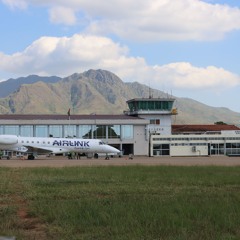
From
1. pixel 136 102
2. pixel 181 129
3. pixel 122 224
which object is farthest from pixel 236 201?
pixel 181 129

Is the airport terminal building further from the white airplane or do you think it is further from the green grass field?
the green grass field

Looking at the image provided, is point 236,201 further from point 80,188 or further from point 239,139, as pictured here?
point 239,139

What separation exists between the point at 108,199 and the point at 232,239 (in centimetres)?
787

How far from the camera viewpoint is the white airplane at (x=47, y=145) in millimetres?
76562

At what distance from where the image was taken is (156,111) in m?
124

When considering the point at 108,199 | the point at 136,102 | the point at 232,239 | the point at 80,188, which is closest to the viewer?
the point at 232,239

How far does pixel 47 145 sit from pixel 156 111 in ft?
166

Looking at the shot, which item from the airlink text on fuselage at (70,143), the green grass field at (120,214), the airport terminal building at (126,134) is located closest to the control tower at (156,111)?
the airport terminal building at (126,134)

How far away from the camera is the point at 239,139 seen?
110250 millimetres

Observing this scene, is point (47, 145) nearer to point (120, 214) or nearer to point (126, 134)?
point (126, 134)

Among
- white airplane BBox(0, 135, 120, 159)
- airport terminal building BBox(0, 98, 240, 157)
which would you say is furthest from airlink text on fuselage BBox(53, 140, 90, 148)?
airport terminal building BBox(0, 98, 240, 157)

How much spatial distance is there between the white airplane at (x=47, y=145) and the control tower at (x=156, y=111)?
145ft

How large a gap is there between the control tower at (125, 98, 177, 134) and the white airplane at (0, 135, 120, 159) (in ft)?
145

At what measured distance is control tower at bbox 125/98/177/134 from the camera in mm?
123688
